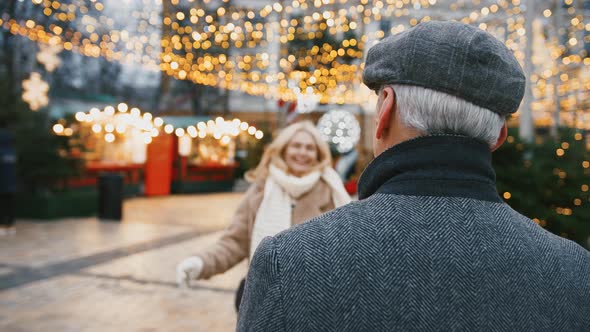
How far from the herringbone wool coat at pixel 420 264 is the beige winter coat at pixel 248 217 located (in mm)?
2374

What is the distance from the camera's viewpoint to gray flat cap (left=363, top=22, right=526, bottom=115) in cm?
107

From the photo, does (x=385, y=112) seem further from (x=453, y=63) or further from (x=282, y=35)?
(x=282, y=35)

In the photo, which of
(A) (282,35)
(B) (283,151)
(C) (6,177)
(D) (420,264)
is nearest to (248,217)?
(B) (283,151)

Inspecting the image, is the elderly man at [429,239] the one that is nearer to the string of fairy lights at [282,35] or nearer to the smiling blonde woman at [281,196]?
the smiling blonde woman at [281,196]

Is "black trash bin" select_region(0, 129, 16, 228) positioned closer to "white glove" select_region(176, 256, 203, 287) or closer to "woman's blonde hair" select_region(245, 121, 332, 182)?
"woman's blonde hair" select_region(245, 121, 332, 182)

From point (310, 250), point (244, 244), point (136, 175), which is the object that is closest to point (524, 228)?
point (310, 250)

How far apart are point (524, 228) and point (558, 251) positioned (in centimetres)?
9

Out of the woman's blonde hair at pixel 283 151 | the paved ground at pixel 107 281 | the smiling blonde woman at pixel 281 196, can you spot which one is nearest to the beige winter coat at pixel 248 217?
the smiling blonde woman at pixel 281 196

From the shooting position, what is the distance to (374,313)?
38.6 inches

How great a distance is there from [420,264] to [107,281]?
21.5 feet

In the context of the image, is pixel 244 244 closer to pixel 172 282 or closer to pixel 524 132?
pixel 172 282

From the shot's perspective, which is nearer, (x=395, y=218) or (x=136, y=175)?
(x=395, y=218)

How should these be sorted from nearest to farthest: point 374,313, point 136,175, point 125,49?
point 374,313, point 125,49, point 136,175

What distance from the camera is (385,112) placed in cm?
114
